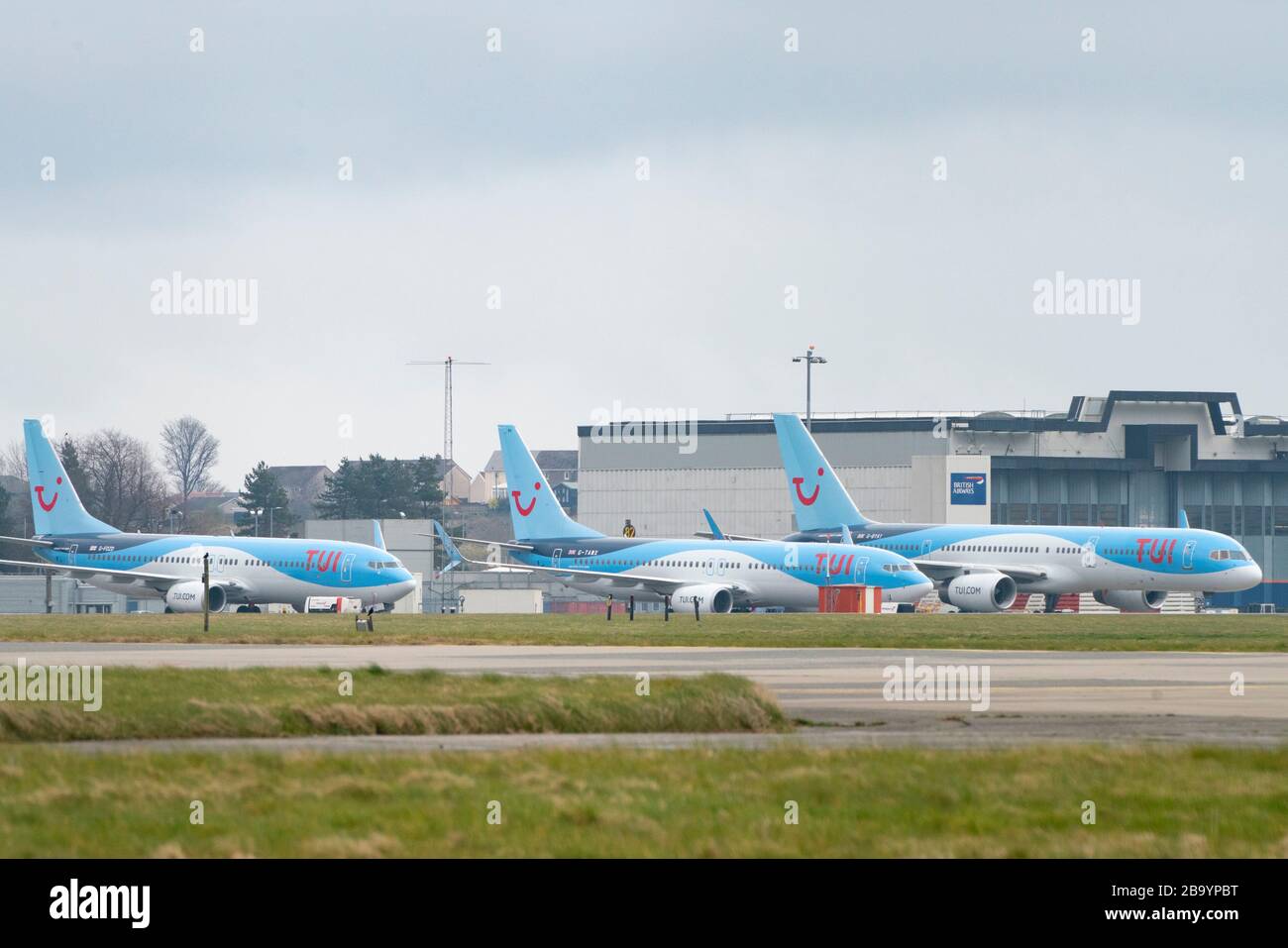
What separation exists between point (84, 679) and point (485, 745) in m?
12.6

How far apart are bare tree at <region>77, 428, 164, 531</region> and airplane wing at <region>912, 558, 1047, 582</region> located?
310ft

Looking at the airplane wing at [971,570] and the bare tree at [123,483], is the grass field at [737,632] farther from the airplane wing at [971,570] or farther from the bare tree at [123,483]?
the bare tree at [123,483]

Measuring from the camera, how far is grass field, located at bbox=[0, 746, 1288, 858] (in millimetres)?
15203

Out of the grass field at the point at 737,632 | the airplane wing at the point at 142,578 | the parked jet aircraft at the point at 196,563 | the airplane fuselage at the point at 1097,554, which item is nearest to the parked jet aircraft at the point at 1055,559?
the airplane fuselage at the point at 1097,554

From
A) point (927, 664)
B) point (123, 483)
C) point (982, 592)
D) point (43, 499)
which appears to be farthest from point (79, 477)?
point (927, 664)

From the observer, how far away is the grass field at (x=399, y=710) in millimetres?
25312

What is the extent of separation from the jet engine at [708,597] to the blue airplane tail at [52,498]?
1261 inches

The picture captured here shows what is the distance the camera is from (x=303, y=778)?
62.4ft

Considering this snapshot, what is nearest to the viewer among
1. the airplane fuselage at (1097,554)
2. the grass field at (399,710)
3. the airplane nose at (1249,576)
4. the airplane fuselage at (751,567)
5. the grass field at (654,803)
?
the grass field at (654,803)

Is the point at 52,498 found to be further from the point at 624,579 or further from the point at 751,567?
the point at 751,567

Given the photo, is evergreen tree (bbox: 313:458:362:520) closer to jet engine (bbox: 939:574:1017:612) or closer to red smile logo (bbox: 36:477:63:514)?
red smile logo (bbox: 36:477:63:514)

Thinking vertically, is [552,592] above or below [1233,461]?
below
